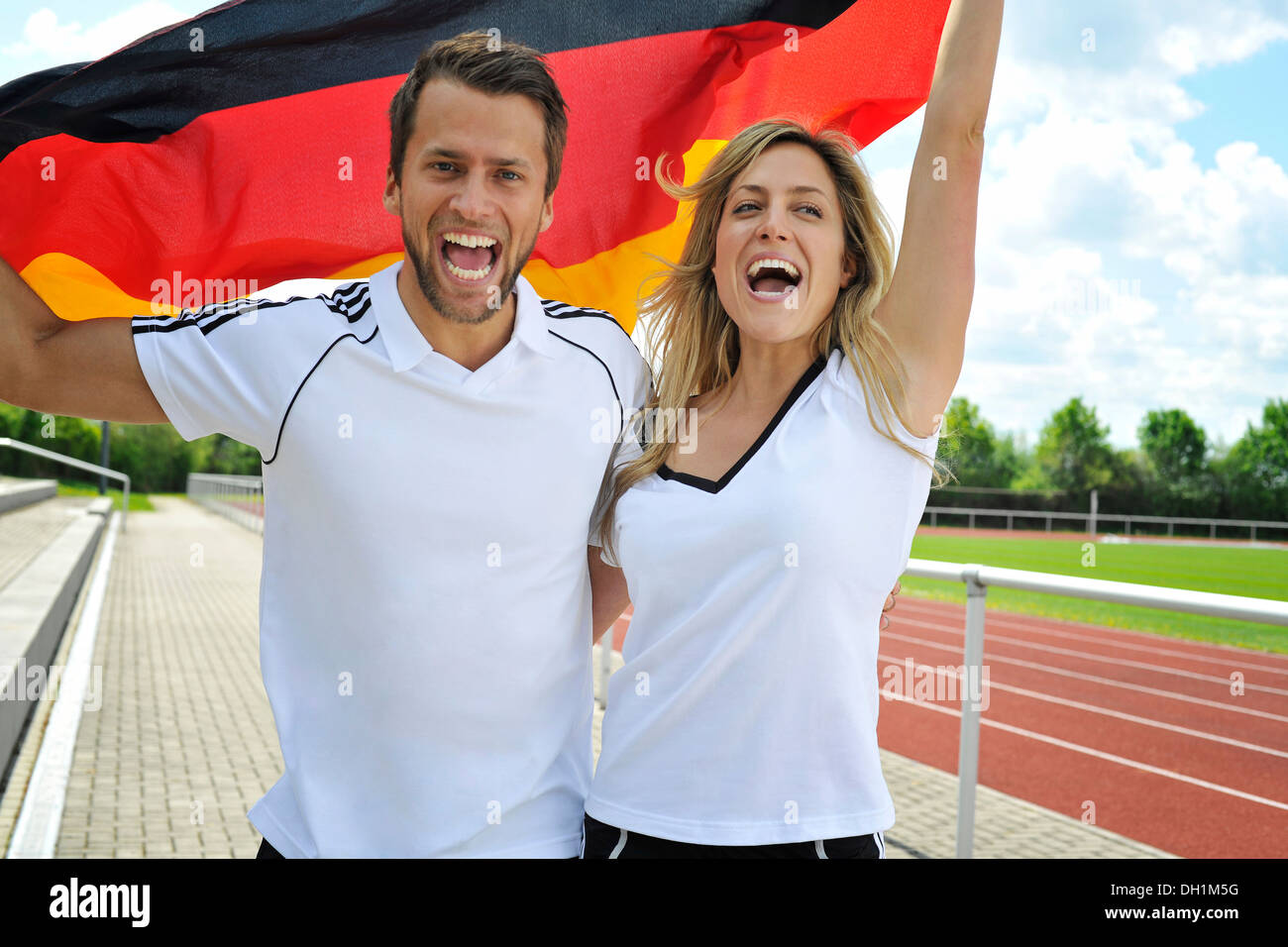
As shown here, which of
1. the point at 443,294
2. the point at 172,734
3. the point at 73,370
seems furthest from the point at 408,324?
the point at 172,734

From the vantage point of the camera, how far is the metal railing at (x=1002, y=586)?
3365mm

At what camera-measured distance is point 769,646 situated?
6.68 ft

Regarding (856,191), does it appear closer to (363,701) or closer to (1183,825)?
(363,701)

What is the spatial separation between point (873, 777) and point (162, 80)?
2.55m

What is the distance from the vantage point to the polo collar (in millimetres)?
2207

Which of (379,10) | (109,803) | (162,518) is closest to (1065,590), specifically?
(379,10)

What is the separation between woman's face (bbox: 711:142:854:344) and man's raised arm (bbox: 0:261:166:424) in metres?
1.34

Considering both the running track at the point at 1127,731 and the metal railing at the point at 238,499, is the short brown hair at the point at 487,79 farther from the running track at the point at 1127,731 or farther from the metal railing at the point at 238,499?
the metal railing at the point at 238,499

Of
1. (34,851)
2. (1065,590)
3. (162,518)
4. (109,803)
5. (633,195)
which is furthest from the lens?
(162,518)

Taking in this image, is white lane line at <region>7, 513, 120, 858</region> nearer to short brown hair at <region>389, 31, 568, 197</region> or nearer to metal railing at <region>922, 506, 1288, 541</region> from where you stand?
short brown hair at <region>389, 31, 568, 197</region>

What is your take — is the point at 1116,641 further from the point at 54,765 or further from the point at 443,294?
the point at 443,294

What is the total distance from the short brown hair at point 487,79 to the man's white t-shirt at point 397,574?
18.0 inches

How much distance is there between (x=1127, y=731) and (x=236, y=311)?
9.31 meters

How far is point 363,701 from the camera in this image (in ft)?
6.94
